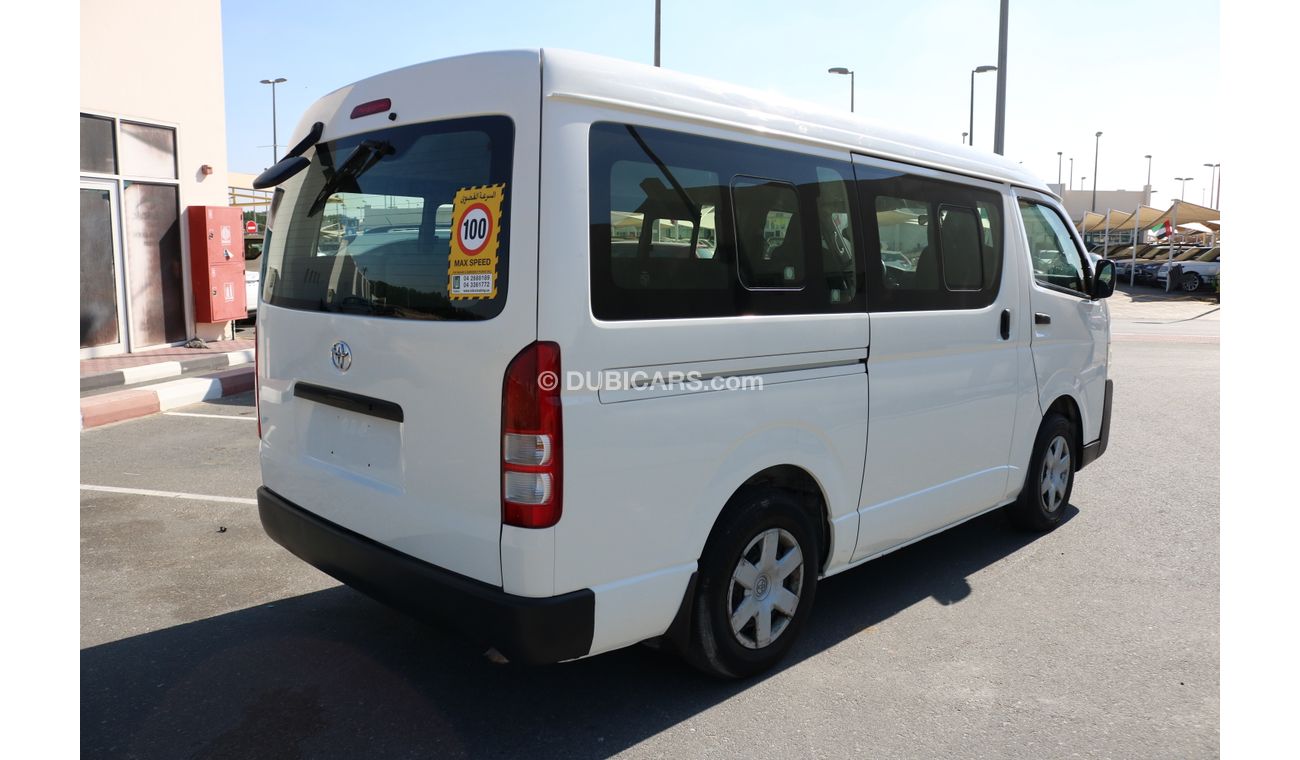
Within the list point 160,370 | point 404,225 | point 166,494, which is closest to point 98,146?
point 160,370

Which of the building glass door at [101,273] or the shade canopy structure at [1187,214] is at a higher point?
the shade canopy structure at [1187,214]

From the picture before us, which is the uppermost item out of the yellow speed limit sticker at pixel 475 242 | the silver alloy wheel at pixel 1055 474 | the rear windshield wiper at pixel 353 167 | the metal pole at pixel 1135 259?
the metal pole at pixel 1135 259

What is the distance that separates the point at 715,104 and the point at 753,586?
1736 millimetres

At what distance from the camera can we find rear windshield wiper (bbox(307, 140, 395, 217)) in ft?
10.5

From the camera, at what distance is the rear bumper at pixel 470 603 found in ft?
9.08

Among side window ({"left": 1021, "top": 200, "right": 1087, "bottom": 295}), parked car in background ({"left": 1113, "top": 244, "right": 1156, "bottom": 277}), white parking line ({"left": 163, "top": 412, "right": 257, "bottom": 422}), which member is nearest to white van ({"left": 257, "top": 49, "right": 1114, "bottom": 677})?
side window ({"left": 1021, "top": 200, "right": 1087, "bottom": 295})

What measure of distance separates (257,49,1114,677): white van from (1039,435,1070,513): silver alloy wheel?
4.57 feet

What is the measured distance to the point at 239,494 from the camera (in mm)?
5898

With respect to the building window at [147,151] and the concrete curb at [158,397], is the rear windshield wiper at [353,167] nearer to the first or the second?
the concrete curb at [158,397]

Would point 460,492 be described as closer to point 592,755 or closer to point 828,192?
point 592,755

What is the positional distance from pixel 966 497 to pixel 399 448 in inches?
109

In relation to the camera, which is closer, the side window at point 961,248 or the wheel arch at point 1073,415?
the side window at point 961,248

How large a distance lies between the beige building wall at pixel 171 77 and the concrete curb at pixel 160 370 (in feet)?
5.19

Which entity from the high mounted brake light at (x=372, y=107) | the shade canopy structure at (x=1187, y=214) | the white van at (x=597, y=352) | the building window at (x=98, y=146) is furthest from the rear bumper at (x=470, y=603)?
the shade canopy structure at (x=1187, y=214)
